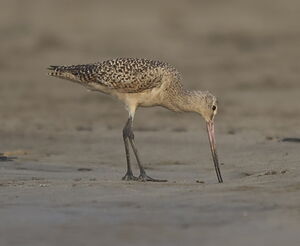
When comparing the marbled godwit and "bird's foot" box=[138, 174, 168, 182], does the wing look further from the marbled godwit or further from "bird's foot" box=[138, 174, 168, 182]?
"bird's foot" box=[138, 174, 168, 182]

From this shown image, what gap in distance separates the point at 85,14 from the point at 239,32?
5100mm

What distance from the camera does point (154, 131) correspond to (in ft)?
49.2

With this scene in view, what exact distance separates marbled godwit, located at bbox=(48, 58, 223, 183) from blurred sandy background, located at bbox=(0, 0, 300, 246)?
2.06 feet

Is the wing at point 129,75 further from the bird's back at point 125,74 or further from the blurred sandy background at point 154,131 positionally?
the blurred sandy background at point 154,131

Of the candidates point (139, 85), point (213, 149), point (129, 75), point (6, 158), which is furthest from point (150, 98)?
point (6, 158)

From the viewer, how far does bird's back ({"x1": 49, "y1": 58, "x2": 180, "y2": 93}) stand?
11672 millimetres

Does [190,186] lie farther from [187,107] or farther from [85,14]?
[85,14]

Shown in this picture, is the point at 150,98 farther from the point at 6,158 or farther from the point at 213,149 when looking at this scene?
the point at 6,158

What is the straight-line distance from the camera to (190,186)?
962 centimetres

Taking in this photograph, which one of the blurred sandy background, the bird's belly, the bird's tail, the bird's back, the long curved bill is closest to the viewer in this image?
the blurred sandy background

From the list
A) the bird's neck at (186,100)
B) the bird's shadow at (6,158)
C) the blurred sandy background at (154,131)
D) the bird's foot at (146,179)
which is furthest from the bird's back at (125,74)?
the bird's shadow at (6,158)

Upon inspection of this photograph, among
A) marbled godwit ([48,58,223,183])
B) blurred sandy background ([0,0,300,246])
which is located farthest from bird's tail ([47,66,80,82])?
blurred sandy background ([0,0,300,246])

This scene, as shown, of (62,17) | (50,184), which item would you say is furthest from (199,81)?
(50,184)

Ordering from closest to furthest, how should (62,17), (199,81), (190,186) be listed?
(190,186)
(199,81)
(62,17)
